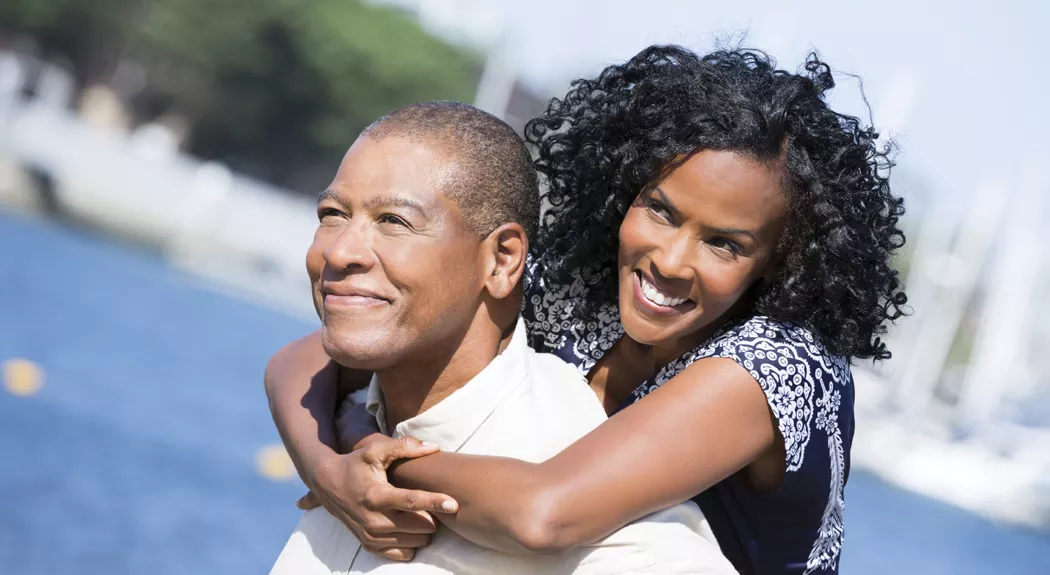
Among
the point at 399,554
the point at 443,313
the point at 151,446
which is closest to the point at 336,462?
the point at 399,554

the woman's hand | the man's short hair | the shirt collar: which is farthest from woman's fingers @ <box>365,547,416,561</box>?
the man's short hair

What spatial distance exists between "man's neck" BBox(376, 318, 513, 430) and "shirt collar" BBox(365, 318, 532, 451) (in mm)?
57

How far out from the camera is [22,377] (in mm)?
15516

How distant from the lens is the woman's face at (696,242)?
284 centimetres

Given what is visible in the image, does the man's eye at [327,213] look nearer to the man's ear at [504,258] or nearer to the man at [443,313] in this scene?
the man at [443,313]

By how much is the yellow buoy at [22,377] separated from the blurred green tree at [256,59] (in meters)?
33.0

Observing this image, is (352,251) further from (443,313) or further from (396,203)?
(443,313)

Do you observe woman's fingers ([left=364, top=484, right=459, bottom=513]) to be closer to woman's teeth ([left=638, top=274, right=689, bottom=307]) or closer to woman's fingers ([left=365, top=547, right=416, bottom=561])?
woman's fingers ([left=365, top=547, right=416, bottom=561])

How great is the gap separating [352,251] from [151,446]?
12.3 meters

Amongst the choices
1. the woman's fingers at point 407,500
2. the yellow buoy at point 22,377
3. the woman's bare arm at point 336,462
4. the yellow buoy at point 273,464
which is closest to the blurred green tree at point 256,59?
the yellow buoy at point 22,377

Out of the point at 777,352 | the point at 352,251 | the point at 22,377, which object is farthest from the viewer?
the point at 22,377

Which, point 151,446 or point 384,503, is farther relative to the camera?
point 151,446

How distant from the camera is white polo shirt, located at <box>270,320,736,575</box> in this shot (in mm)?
2498

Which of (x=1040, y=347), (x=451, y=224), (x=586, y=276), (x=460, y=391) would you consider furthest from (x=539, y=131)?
(x=1040, y=347)
